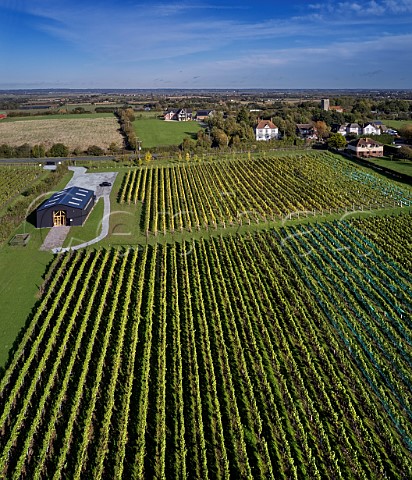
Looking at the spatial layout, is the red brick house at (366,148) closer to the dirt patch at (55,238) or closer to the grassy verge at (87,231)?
the grassy verge at (87,231)

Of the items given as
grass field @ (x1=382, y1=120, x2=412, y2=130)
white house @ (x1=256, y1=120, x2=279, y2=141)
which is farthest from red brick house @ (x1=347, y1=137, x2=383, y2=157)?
grass field @ (x1=382, y1=120, x2=412, y2=130)

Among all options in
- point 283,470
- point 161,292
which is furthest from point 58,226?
point 283,470

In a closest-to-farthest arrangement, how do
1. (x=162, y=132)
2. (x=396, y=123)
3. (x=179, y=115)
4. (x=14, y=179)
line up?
(x=14, y=179), (x=162, y=132), (x=396, y=123), (x=179, y=115)

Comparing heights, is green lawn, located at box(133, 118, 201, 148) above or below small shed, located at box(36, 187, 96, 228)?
above

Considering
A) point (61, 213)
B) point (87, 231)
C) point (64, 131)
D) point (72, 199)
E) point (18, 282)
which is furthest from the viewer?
point (64, 131)

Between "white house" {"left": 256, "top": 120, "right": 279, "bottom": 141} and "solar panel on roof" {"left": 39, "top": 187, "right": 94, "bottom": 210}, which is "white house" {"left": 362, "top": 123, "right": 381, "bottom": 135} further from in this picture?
"solar panel on roof" {"left": 39, "top": 187, "right": 94, "bottom": 210}

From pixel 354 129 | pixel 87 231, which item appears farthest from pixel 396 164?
pixel 87 231

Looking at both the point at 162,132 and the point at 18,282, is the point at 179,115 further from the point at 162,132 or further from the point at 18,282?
the point at 18,282
